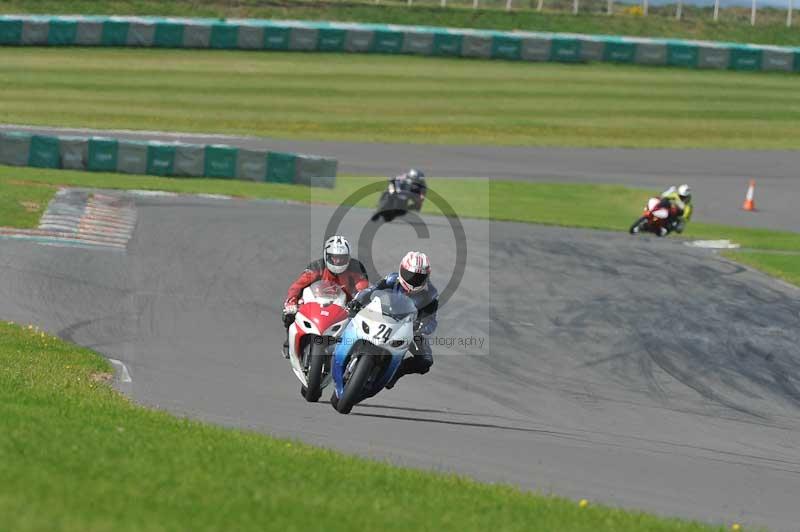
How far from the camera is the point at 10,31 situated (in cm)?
5369

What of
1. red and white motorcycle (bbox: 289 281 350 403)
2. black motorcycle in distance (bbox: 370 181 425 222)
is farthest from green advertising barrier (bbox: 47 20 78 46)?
red and white motorcycle (bbox: 289 281 350 403)

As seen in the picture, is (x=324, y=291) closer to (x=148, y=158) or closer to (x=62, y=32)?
(x=148, y=158)

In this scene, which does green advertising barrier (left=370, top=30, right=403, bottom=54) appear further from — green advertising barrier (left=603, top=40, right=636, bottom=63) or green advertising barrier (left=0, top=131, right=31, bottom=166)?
green advertising barrier (left=0, top=131, right=31, bottom=166)

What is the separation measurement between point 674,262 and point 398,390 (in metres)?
12.4

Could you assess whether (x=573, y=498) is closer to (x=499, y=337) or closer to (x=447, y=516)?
(x=447, y=516)

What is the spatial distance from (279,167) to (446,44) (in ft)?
74.2

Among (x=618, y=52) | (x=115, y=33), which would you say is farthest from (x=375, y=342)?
(x=618, y=52)

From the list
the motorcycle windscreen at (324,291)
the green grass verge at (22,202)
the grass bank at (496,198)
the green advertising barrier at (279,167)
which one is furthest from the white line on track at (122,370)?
the green advertising barrier at (279,167)

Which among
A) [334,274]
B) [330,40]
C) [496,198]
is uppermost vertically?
[330,40]

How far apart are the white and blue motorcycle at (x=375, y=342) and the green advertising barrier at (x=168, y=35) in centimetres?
4457

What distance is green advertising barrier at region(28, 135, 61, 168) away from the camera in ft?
120

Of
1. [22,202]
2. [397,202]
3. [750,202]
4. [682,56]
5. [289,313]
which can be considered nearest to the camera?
[289,313]

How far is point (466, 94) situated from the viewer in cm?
5400

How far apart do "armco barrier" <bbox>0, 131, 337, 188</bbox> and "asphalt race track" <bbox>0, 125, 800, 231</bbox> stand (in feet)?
13.0
